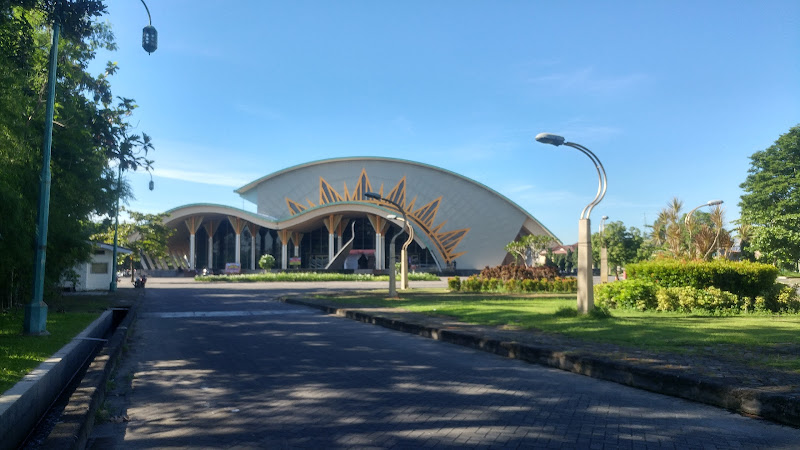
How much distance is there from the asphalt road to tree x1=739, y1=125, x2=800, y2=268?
36512 millimetres

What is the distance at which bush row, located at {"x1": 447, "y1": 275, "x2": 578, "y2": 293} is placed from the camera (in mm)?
26594

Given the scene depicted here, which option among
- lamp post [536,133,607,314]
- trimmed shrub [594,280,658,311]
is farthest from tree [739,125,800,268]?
lamp post [536,133,607,314]

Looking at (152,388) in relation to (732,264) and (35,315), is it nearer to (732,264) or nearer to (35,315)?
(35,315)

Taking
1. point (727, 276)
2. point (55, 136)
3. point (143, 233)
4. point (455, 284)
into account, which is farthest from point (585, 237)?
point (143, 233)

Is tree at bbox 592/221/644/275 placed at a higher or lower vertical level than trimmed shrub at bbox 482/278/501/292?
higher

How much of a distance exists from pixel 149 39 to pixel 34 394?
Result: 8800mm

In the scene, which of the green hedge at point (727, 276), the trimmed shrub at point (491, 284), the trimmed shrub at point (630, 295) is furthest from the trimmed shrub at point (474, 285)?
the green hedge at point (727, 276)

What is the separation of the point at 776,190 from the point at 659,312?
1494 inches

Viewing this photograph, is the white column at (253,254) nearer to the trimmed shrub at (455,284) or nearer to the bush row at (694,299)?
the trimmed shrub at (455,284)

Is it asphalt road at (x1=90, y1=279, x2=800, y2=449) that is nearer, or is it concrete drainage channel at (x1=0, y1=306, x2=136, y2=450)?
concrete drainage channel at (x1=0, y1=306, x2=136, y2=450)

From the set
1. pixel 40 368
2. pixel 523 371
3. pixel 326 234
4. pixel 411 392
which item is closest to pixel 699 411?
pixel 523 371

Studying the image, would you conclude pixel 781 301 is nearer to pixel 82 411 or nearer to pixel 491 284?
pixel 491 284

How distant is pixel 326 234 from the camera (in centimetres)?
7612

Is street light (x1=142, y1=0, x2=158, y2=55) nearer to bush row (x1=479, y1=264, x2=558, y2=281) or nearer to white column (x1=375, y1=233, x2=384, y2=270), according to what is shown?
bush row (x1=479, y1=264, x2=558, y2=281)
